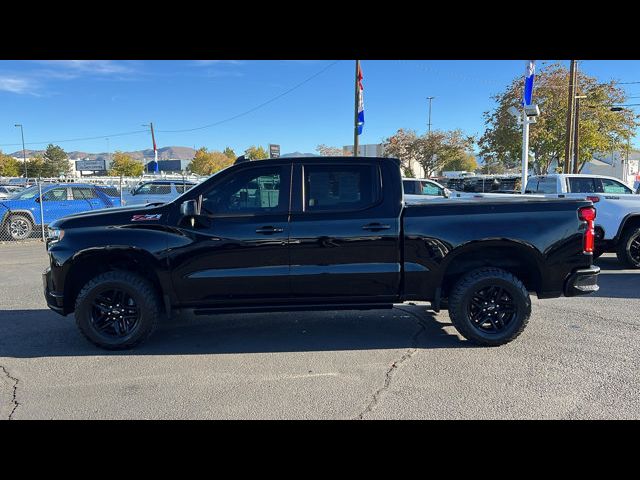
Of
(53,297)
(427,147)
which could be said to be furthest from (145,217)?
(427,147)

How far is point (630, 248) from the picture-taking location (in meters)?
8.58

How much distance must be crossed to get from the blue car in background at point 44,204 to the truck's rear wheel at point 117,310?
34.9ft

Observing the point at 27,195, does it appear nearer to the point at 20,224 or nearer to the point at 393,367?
the point at 20,224

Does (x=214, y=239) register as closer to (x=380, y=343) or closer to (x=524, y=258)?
(x=380, y=343)

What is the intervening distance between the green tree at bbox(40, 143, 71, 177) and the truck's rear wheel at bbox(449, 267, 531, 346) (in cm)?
8731

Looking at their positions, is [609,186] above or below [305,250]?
above

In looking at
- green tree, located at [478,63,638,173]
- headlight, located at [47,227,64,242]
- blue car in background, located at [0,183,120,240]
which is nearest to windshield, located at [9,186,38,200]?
blue car in background, located at [0,183,120,240]

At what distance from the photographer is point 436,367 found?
4145 millimetres

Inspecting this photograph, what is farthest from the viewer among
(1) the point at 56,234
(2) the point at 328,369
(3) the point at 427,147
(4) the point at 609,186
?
(3) the point at 427,147

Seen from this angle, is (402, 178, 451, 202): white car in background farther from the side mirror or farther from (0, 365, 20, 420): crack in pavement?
(0, 365, 20, 420): crack in pavement

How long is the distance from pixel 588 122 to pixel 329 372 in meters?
31.7

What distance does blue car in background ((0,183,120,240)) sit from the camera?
43.1 feet

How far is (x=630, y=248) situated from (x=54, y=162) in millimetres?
91599
